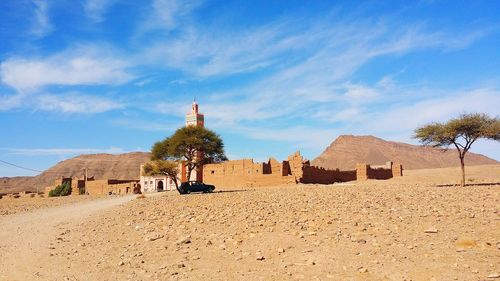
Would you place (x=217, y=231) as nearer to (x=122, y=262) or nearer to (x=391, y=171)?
(x=122, y=262)

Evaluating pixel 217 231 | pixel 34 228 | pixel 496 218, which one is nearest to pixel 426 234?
pixel 496 218

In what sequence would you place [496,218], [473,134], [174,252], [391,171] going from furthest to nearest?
[391,171] < [473,134] < [496,218] < [174,252]

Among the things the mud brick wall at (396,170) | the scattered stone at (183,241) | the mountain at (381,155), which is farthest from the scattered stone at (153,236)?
the mountain at (381,155)

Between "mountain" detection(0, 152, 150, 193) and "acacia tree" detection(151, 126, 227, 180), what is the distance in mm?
102813

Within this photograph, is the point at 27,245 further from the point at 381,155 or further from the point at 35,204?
the point at 381,155

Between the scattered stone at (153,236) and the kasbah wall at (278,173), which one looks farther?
the kasbah wall at (278,173)

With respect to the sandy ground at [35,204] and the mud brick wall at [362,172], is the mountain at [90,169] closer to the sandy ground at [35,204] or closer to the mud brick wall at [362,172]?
the sandy ground at [35,204]

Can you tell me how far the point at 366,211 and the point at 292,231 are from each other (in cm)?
318

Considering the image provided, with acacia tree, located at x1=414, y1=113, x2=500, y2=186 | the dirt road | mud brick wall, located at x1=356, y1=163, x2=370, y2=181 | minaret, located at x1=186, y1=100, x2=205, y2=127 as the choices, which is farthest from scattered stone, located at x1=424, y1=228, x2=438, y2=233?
minaret, located at x1=186, y1=100, x2=205, y2=127

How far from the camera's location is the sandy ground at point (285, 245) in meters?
8.48

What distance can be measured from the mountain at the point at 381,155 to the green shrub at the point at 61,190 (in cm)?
7186

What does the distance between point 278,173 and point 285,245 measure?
33.8 metres

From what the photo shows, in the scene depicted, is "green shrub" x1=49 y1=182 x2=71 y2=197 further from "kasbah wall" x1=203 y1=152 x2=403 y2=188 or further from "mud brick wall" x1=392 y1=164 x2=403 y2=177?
"mud brick wall" x1=392 y1=164 x2=403 y2=177

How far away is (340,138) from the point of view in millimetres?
152000
